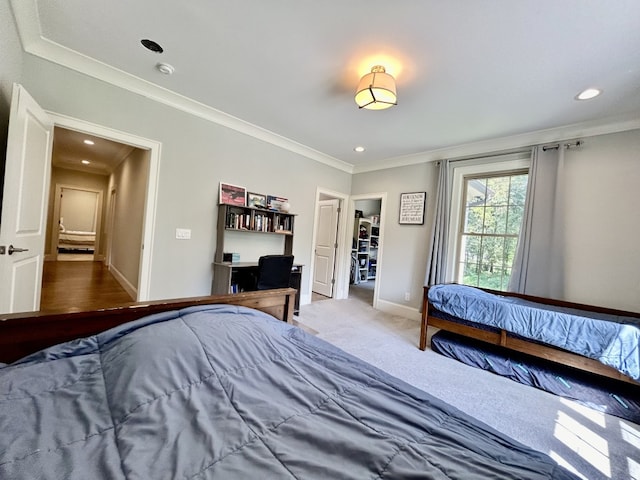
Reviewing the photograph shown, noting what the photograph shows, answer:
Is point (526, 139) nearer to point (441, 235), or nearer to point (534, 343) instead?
point (441, 235)

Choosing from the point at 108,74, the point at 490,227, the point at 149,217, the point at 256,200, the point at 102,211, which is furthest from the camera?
the point at 102,211

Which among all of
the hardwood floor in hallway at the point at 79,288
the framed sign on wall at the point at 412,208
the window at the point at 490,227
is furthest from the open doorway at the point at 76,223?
the window at the point at 490,227

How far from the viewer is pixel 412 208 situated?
4.21 m

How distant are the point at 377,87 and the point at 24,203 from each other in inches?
110

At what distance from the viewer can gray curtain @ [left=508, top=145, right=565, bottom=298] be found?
2891mm

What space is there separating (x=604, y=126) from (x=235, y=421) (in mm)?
4172

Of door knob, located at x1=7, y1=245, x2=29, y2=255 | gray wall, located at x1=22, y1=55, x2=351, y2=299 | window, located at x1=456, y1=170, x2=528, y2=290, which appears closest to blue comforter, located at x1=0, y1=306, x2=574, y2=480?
door knob, located at x1=7, y1=245, x2=29, y2=255

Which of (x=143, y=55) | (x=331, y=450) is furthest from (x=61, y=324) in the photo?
(x=143, y=55)

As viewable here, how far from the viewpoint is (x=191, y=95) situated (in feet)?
9.27

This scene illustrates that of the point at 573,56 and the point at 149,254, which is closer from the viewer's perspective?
the point at 573,56

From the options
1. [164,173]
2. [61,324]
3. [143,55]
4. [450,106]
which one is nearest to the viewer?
[61,324]

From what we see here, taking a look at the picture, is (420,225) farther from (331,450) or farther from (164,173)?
(331,450)

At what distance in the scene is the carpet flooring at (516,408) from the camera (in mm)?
1525

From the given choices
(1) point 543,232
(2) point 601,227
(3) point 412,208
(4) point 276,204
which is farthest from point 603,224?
(4) point 276,204
